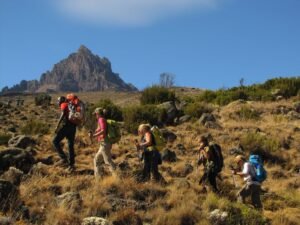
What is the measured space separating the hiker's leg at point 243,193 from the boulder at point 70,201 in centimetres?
408

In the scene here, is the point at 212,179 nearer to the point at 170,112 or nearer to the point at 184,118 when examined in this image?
the point at 184,118

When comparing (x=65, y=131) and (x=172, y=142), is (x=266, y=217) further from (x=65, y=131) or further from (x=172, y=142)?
(x=172, y=142)

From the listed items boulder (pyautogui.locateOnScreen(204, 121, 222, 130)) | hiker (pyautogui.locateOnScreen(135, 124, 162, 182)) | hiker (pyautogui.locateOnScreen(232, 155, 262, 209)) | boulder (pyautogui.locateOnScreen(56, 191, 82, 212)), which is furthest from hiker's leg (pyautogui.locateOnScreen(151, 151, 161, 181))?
boulder (pyautogui.locateOnScreen(204, 121, 222, 130))

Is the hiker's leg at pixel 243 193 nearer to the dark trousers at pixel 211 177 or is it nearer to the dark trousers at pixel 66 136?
the dark trousers at pixel 211 177

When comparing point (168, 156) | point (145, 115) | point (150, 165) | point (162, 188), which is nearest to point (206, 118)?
point (145, 115)

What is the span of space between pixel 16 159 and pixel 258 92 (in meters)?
18.3

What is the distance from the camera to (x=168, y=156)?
1741 centimetres

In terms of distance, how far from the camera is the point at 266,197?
1478 centimetres

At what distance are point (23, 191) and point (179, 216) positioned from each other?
3.42m

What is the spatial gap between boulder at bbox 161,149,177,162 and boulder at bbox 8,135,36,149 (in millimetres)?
4074

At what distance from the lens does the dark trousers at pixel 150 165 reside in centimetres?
1375

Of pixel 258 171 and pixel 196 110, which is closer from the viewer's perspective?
pixel 258 171

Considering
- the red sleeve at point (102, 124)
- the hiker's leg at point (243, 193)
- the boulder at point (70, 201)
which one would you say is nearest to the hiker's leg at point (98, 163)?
the red sleeve at point (102, 124)

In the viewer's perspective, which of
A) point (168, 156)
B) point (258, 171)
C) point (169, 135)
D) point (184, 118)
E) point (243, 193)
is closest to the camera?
point (258, 171)
